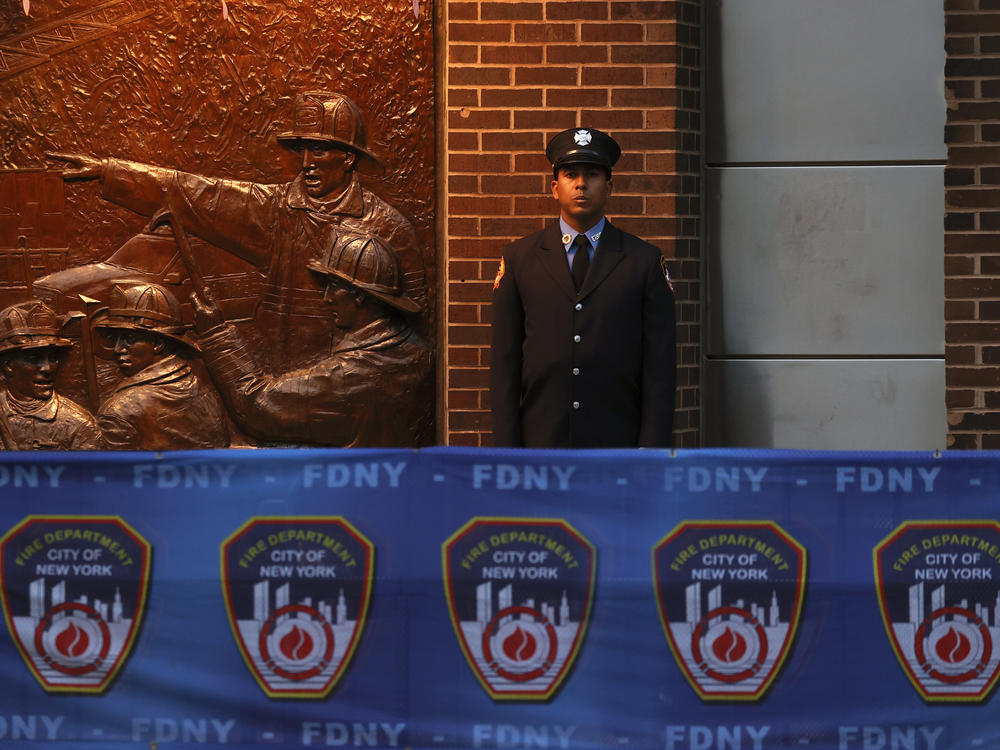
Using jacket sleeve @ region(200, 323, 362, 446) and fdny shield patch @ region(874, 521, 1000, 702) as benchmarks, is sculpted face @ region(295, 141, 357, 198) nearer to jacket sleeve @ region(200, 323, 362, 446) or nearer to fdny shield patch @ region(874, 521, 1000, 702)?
jacket sleeve @ region(200, 323, 362, 446)

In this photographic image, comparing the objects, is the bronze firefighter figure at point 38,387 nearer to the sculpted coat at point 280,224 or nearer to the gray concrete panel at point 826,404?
the sculpted coat at point 280,224

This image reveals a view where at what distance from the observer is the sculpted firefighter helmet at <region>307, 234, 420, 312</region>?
6516mm

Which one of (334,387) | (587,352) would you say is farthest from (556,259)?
(334,387)

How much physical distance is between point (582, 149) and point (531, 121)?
3.74 ft

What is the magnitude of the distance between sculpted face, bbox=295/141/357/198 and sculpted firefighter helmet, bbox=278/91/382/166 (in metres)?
0.04

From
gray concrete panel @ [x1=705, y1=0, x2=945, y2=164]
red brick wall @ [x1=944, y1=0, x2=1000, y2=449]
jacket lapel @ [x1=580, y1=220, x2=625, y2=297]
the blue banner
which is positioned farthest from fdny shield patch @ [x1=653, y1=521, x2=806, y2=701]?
gray concrete panel @ [x1=705, y1=0, x2=945, y2=164]

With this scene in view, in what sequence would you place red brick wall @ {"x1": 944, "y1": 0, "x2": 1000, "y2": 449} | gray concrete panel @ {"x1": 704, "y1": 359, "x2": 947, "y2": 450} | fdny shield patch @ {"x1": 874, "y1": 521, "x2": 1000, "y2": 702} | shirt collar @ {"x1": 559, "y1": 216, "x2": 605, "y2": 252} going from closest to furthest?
fdny shield patch @ {"x1": 874, "y1": 521, "x2": 1000, "y2": 702} < shirt collar @ {"x1": 559, "y1": 216, "x2": 605, "y2": 252} < red brick wall @ {"x1": 944, "y1": 0, "x2": 1000, "y2": 449} < gray concrete panel @ {"x1": 704, "y1": 359, "x2": 947, "y2": 450}

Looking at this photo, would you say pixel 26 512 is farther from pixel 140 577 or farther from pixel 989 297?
pixel 989 297

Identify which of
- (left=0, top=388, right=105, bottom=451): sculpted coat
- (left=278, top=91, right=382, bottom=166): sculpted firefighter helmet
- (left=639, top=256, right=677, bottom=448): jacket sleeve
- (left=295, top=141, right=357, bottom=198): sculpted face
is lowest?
(left=0, top=388, right=105, bottom=451): sculpted coat

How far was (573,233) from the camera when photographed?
17.8ft

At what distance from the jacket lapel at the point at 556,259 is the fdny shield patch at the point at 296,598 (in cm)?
169

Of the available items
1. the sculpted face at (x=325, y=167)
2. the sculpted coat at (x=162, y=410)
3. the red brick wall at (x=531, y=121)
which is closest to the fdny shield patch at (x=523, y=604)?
the red brick wall at (x=531, y=121)

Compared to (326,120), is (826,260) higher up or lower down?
lower down

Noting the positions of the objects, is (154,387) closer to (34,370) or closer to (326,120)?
(34,370)
